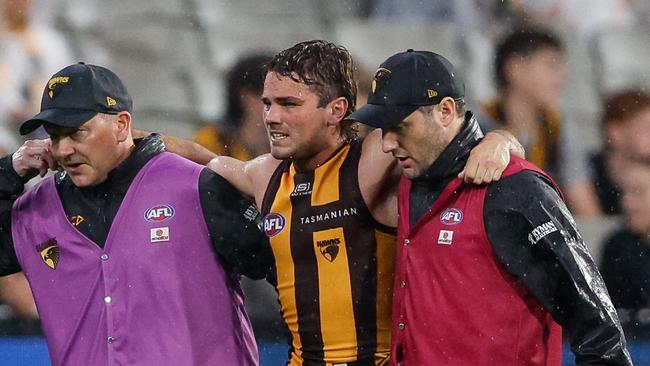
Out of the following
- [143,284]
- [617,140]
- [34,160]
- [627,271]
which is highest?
[34,160]

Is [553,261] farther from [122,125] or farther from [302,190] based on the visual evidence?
[122,125]

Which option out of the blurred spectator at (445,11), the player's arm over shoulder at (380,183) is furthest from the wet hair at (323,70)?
the blurred spectator at (445,11)

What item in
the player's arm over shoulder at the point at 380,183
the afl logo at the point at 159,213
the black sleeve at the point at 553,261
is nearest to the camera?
the black sleeve at the point at 553,261

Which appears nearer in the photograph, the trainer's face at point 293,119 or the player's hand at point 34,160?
the trainer's face at point 293,119

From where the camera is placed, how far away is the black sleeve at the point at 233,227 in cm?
456

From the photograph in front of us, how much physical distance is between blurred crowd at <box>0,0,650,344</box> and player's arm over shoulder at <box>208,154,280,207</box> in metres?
2.59

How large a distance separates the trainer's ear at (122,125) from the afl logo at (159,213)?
0.27 meters

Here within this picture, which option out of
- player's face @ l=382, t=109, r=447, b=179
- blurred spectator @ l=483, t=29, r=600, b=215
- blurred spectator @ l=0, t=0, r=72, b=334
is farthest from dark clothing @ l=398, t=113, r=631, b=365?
blurred spectator @ l=0, t=0, r=72, b=334

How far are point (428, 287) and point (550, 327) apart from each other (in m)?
0.41

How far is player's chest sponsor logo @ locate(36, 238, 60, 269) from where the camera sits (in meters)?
4.58

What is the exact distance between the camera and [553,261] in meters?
3.96

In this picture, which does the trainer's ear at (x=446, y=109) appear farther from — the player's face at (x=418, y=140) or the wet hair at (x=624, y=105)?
the wet hair at (x=624, y=105)

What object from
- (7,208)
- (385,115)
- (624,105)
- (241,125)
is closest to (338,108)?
(385,115)

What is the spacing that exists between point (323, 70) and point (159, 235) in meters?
0.81
